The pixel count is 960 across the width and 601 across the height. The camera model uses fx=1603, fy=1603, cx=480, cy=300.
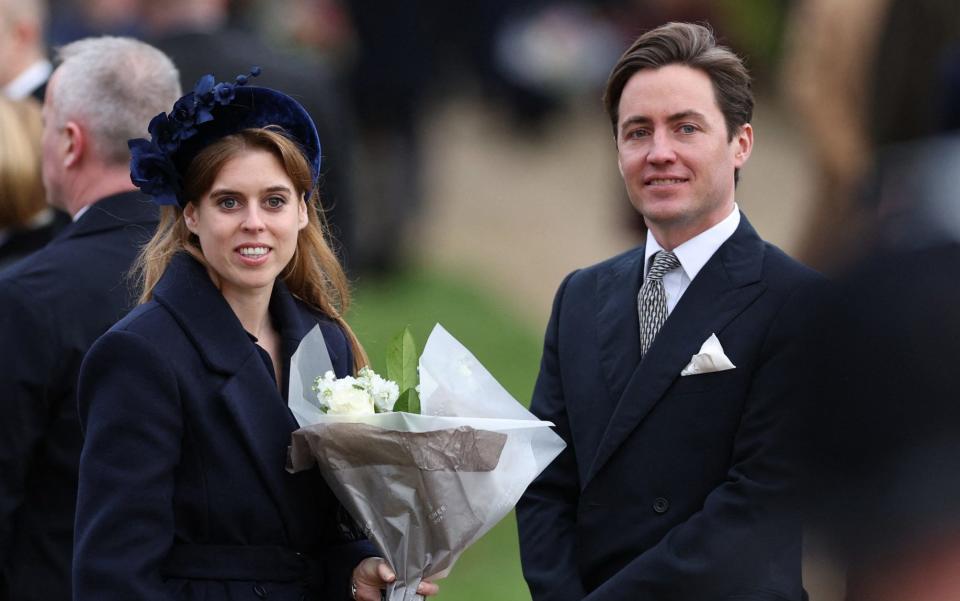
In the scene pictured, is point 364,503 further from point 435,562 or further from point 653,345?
point 653,345

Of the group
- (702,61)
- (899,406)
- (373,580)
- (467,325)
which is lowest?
(467,325)

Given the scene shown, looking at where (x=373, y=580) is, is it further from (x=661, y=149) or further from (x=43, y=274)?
(x=43, y=274)

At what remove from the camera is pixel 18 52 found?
245 inches

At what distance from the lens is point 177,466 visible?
3.37 meters

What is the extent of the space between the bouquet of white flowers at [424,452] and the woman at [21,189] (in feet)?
6.21

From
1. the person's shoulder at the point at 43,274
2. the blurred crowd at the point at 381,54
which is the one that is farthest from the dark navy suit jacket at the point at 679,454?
the blurred crowd at the point at 381,54

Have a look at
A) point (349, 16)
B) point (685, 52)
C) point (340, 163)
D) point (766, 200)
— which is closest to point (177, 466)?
point (685, 52)

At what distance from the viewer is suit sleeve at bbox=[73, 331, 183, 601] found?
3254 millimetres

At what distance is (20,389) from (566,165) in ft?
35.1

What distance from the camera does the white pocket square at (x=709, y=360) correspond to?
3.56 metres

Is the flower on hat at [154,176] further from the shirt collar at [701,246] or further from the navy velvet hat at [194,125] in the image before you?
the shirt collar at [701,246]

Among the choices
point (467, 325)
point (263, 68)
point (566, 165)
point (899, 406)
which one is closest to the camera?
point (899, 406)

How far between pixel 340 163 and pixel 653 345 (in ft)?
10.1

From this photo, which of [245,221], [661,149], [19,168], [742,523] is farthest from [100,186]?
[742,523]
